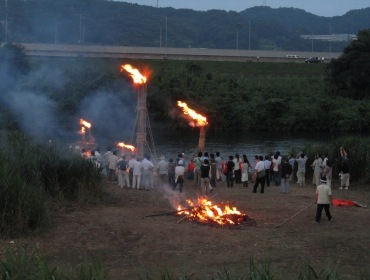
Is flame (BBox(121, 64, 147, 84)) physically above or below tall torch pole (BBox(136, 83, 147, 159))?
above

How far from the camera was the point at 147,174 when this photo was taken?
810 inches

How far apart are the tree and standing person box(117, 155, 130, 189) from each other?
4655 centimetres

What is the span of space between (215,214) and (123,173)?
20.1ft

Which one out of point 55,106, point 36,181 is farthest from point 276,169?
point 55,106

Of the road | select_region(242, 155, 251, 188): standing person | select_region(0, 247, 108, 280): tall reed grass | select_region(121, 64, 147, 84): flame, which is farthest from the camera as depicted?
the road

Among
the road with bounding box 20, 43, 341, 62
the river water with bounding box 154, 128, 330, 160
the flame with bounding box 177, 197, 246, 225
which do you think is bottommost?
the river water with bounding box 154, 128, 330, 160

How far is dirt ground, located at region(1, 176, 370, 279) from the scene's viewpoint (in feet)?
39.3

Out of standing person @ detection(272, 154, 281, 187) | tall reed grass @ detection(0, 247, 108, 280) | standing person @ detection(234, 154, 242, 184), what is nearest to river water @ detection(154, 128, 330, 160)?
standing person @ detection(234, 154, 242, 184)

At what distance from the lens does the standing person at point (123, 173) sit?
20.8m

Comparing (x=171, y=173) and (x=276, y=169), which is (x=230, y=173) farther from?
(x=171, y=173)

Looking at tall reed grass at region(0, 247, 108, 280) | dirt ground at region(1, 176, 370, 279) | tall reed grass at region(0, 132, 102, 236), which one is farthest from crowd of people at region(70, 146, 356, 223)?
tall reed grass at region(0, 247, 108, 280)

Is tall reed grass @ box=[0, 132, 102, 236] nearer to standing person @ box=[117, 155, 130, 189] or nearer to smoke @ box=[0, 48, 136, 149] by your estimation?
smoke @ box=[0, 48, 136, 149]

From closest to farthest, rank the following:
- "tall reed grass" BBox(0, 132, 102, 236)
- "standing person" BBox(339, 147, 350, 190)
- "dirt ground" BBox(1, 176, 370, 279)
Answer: "dirt ground" BBox(1, 176, 370, 279)
"tall reed grass" BBox(0, 132, 102, 236)
"standing person" BBox(339, 147, 350, 190)

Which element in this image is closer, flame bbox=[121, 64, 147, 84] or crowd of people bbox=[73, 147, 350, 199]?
crowd of people bbox=[73, 147, 350, 199]
